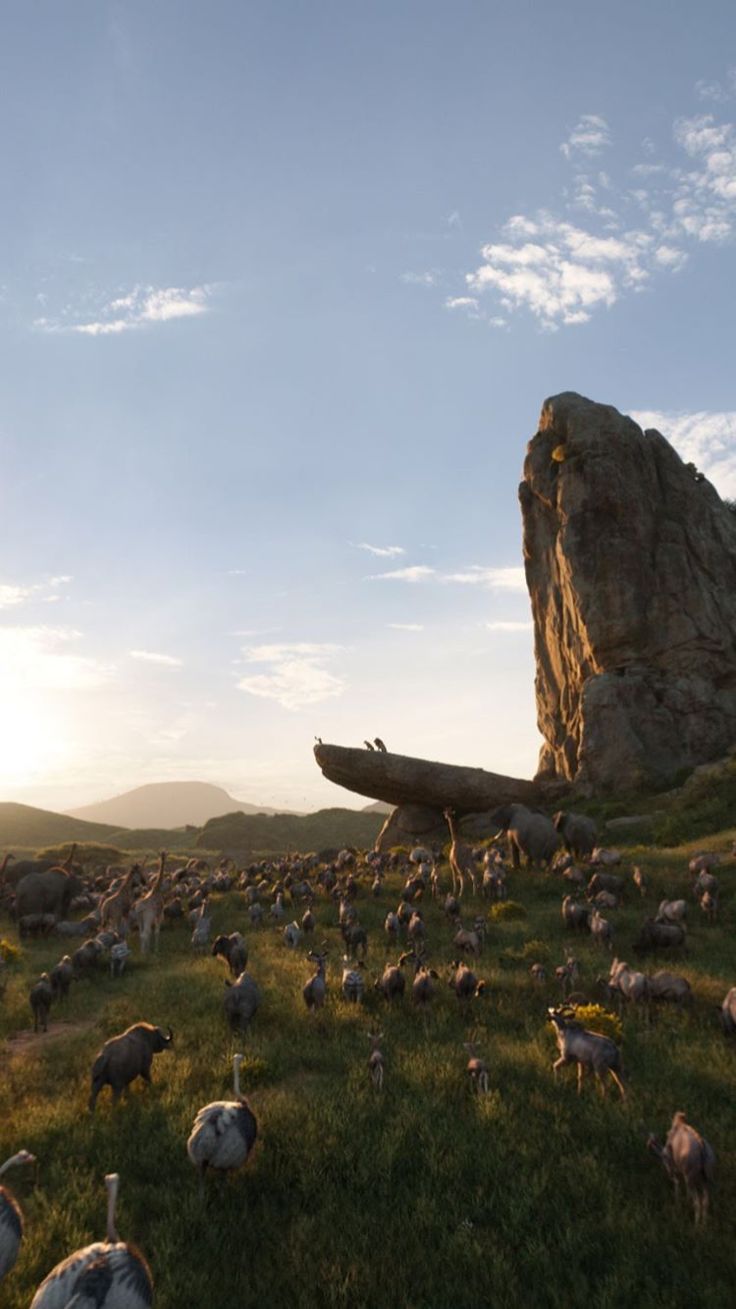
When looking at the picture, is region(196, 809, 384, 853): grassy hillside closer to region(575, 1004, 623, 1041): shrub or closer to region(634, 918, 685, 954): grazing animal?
region(634, 918, 685, 954): grazing animal

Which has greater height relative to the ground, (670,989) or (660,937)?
(660,937)

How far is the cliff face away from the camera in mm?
42938

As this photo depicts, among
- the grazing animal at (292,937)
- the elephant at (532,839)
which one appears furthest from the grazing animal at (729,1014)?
the elephant at (532,839)

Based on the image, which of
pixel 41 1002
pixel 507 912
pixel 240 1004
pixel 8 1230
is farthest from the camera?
pixel 507 912

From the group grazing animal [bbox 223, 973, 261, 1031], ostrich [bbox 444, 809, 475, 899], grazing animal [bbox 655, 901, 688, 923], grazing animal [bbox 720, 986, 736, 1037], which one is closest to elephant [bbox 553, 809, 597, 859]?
ostrich [bbox 444, 809, 475, 899]

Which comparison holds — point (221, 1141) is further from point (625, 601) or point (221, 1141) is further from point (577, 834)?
point (625, 601)

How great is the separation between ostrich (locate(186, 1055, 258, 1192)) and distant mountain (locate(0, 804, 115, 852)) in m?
84.9

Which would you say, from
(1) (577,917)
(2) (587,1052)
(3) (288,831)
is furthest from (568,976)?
(3) (288,831)

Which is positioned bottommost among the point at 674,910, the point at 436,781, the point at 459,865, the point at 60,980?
the point at 60,980

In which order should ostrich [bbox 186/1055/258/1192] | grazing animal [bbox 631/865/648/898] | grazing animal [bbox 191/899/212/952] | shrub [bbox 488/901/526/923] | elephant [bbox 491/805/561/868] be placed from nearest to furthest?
ostrich [bbox 186/1055/258/1192]
shrub [bbox 488/901/526/923]
grazing animal [bbox 631/865/648/898]
grazing animal [bbox 191/899/212/952]
elephant [bbox 491/805/561/868]

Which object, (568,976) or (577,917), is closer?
(568,976)

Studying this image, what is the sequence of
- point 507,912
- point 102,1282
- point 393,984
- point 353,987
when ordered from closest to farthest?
point 102,1282 → point 393,984 → point 353,987 → point 507,912

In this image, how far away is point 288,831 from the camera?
8100cm

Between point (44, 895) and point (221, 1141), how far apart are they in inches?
1072
